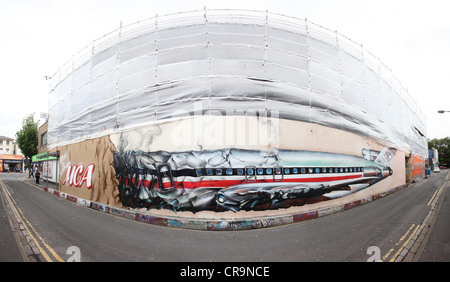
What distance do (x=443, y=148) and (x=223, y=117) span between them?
108 m

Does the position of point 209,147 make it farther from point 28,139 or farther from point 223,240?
point 28,139

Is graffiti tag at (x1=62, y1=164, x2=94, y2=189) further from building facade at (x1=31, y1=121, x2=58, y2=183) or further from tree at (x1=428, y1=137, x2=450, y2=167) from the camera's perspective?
tree at (x1=428, y1=137, x2=450, y2=167)

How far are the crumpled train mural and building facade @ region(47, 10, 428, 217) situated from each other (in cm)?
4

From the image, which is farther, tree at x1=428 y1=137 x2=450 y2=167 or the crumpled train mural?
tree at x1=428 y1=137 x2=450 y2=167

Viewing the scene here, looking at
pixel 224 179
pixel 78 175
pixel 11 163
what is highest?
pixel 224 179

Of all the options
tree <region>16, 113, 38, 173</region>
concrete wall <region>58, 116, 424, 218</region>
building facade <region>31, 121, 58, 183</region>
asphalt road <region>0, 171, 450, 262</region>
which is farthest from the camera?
tree <region>16, 113, 38, 173</region>

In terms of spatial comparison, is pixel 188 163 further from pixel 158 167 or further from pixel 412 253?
pixel 412 253

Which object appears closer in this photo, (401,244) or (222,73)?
(401,244)

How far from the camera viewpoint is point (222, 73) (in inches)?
342

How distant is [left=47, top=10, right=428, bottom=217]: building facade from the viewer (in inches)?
319

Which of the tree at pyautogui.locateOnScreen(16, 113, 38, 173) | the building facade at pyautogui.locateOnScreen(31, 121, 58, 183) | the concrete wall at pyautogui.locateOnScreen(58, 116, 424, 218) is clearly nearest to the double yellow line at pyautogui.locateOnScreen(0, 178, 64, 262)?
the concrete wall at pyautogui.locateOnScreen(58, 116, 424, 218)

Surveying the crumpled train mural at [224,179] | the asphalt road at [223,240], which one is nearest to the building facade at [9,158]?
the asphalt road at [223,240]

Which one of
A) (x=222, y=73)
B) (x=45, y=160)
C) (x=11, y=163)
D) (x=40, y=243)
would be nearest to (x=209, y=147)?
(x=222, y=73)

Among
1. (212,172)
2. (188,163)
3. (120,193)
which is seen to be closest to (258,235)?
(212,172)
